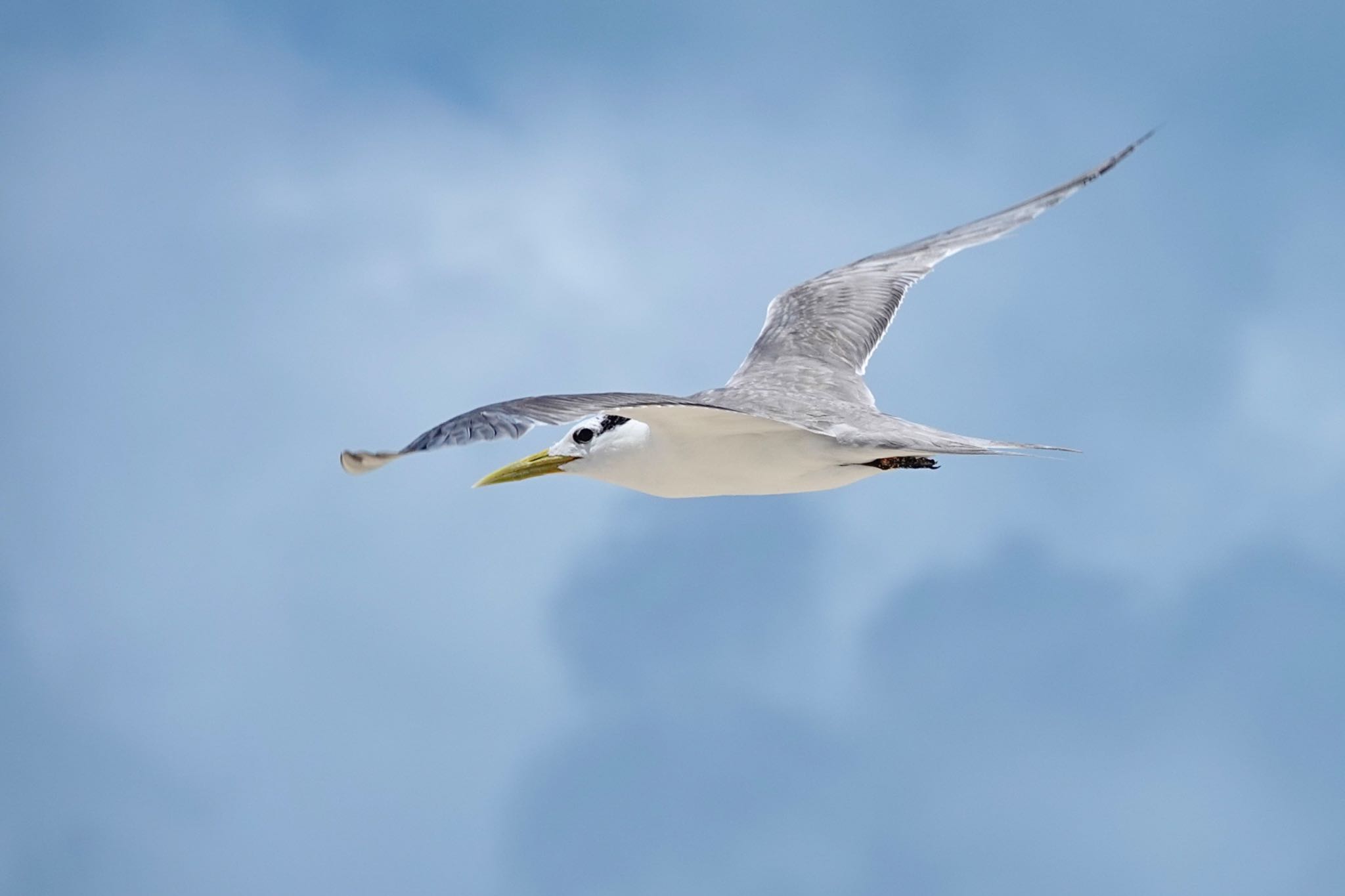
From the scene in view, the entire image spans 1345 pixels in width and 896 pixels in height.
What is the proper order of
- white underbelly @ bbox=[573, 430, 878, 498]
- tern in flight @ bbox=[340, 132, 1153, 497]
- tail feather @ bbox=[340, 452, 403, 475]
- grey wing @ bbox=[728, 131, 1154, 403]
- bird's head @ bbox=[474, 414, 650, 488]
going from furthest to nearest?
1. grey wing @ bbox=[728, 131, 1154, 403]
2. bird's head @ bbox=[474, 414, 650, 488]
3. white underbelly @ bbox=[573, 430, 878, 498]
4. tern in flight @ bbox=[340, 132, 1153, 497]
5. tail feather @ bbox=[340, 452, 403, 475]

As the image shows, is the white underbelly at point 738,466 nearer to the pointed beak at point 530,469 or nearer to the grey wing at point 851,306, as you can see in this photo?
the pointed beak at point 530,469

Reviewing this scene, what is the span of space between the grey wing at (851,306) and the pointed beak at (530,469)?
Result: 2.24 metres

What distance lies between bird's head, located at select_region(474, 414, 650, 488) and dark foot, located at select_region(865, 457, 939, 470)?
6.09 ft

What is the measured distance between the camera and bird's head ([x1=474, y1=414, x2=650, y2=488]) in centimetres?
1267

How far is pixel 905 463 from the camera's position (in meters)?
12.7

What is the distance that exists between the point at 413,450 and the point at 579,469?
3.89 m

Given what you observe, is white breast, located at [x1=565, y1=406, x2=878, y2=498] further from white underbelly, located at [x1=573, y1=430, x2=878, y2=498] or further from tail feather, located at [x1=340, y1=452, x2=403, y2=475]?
tail feather, located at [x1=340, y1=452, x2=403, y2=475]

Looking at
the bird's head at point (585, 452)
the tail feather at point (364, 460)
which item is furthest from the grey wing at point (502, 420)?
the bird's head at point (585, 452)

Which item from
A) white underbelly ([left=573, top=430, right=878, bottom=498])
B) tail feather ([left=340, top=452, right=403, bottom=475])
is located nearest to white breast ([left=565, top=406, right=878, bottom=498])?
white underbelly ([left=573, top=430, right=878, bottom=498])

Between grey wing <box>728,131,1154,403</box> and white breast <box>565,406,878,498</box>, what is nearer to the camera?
Answer: white breast <box>565,406,878,498</box>

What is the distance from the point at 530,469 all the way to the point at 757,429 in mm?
2010

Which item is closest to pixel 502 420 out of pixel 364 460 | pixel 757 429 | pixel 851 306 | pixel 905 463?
pixel 364 460

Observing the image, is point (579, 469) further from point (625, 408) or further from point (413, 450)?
point (413, 450)

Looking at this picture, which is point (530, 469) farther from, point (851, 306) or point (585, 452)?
point (851, 306)
